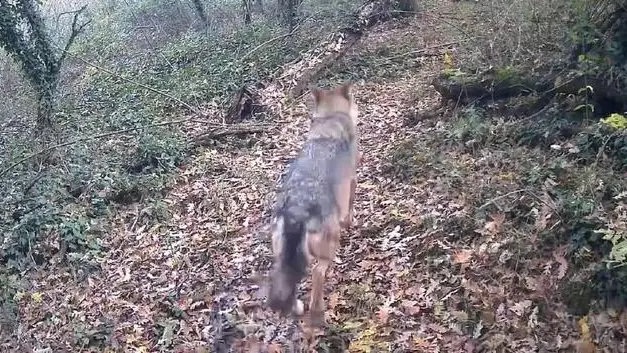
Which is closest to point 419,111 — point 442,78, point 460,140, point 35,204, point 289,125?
point 442,78

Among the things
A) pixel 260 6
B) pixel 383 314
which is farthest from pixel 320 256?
pixel 260 6

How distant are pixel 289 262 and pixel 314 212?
0.52 meters

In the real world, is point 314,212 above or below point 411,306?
above

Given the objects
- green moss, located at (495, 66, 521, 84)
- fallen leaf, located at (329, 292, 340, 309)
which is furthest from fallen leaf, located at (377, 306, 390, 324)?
green moss, located at (495, 66, 521, 84)

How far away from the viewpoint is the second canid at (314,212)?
4.84m

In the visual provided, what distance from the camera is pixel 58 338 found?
258 inches

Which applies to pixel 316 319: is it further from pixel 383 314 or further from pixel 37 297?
pixel 37 297

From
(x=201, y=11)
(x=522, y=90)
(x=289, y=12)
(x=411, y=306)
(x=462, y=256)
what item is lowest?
(x=411, y=306)

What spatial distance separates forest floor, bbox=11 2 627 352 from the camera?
5.34m

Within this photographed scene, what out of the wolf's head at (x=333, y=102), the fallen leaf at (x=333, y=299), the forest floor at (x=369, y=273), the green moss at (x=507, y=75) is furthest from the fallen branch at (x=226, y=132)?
the fallen leaf at (x=333, y=299)

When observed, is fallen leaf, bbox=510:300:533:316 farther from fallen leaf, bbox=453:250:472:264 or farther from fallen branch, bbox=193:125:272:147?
fallen branch, bbox=193:125:272:147

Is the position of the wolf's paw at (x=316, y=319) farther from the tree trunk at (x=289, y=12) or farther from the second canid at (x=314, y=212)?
the tree trunk at (x=289, y=12)

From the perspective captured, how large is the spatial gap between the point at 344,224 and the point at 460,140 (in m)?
2.42

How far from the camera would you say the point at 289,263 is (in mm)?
4809
